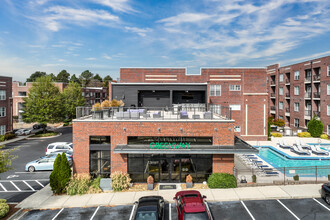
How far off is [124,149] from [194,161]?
228 inches

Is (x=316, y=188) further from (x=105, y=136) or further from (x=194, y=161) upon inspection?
(x=105, y=136)

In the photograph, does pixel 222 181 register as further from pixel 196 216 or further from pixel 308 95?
pixel 308 95

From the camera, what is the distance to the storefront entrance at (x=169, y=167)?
1781 cm

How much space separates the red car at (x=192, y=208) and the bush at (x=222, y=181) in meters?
4.16

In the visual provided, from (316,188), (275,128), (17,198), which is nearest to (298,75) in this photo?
(275,128)

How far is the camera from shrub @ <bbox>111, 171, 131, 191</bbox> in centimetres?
1650

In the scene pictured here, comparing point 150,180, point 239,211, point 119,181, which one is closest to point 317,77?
point 239,211

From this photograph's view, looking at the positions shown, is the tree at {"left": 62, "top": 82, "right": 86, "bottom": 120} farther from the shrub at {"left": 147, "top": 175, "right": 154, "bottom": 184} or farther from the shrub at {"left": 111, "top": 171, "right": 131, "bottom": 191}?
the shrub at {"left": 147, "top": 175, "right": 154, "bottom": 184}

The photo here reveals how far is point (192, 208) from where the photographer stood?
11.5 metres

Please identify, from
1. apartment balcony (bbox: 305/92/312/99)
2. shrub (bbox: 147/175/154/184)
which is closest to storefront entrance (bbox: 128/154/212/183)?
shrub (bbox: 147/175/154/184)

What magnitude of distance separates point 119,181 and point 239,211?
8.74 metres

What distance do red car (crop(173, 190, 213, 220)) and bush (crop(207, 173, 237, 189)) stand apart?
416cm

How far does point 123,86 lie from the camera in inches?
1184

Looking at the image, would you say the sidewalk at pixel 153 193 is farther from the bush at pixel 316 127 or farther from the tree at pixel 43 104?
the tree at pixel 43 104
